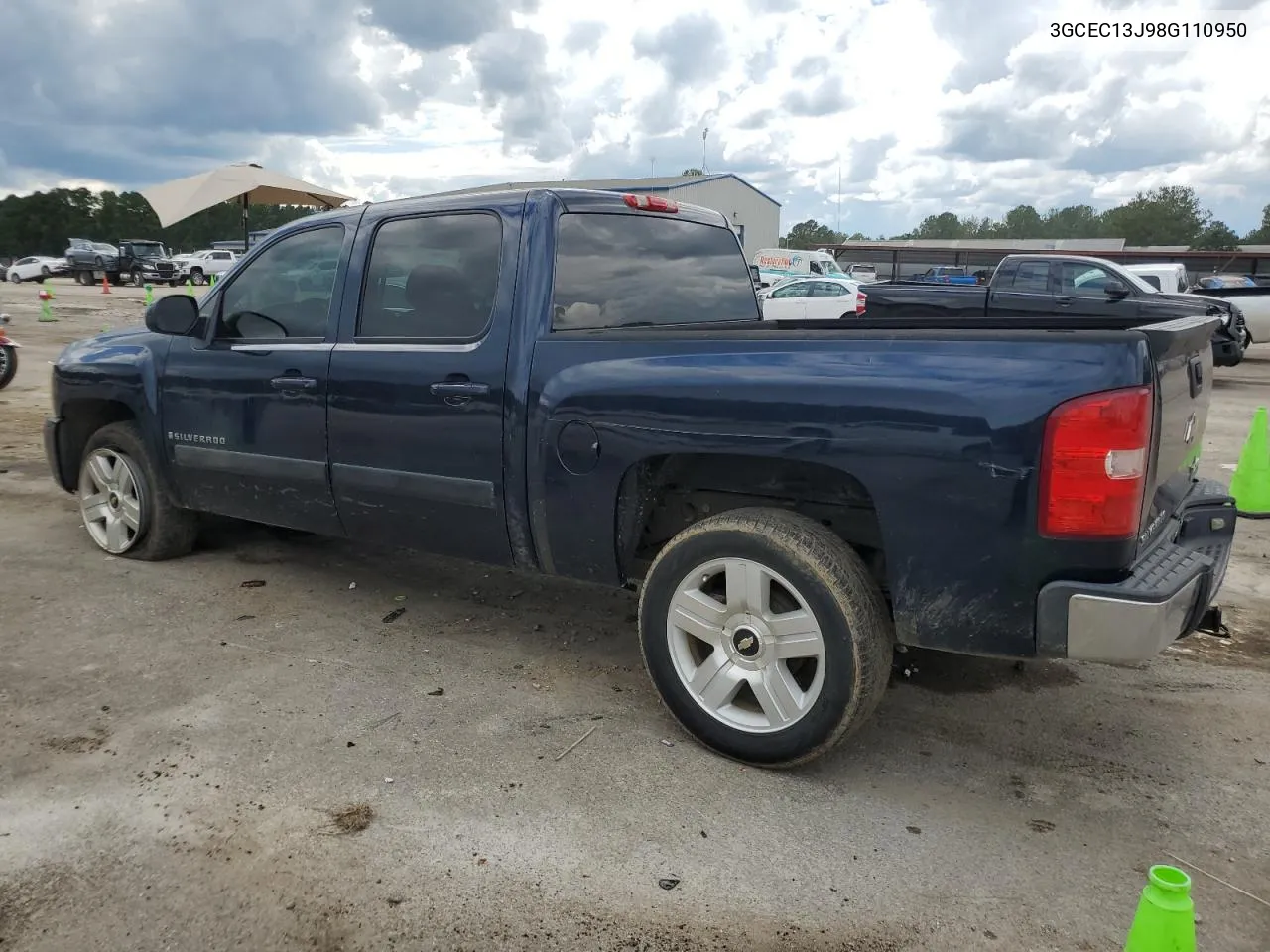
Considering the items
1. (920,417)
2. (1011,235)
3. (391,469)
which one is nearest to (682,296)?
(391,469)

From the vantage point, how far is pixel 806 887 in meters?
2.55

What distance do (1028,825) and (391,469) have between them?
2.66m

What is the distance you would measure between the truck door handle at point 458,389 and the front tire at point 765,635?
97 centimetres

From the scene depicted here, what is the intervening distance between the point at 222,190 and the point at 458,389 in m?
10.0

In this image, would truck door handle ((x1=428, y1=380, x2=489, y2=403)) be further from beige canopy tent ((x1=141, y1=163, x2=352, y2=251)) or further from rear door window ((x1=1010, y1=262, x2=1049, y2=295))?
rear door window ((x1=1010, y1=262, x2=1049, y2=295))

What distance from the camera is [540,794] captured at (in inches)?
117

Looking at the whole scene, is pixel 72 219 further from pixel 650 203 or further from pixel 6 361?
pixel 650 203

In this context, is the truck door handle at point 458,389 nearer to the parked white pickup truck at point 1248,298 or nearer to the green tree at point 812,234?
the parked white pickup truck at point 1248,298

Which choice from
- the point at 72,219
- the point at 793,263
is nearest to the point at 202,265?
the point at 793,263

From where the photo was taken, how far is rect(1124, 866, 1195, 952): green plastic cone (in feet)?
5.98

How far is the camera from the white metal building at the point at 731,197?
5238 cm

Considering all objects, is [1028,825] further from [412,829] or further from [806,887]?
[412,829]

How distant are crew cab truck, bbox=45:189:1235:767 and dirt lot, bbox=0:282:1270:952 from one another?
42 cm

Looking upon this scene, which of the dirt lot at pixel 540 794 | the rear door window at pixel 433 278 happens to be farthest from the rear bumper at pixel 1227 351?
the rear door window at pixel 433 278
